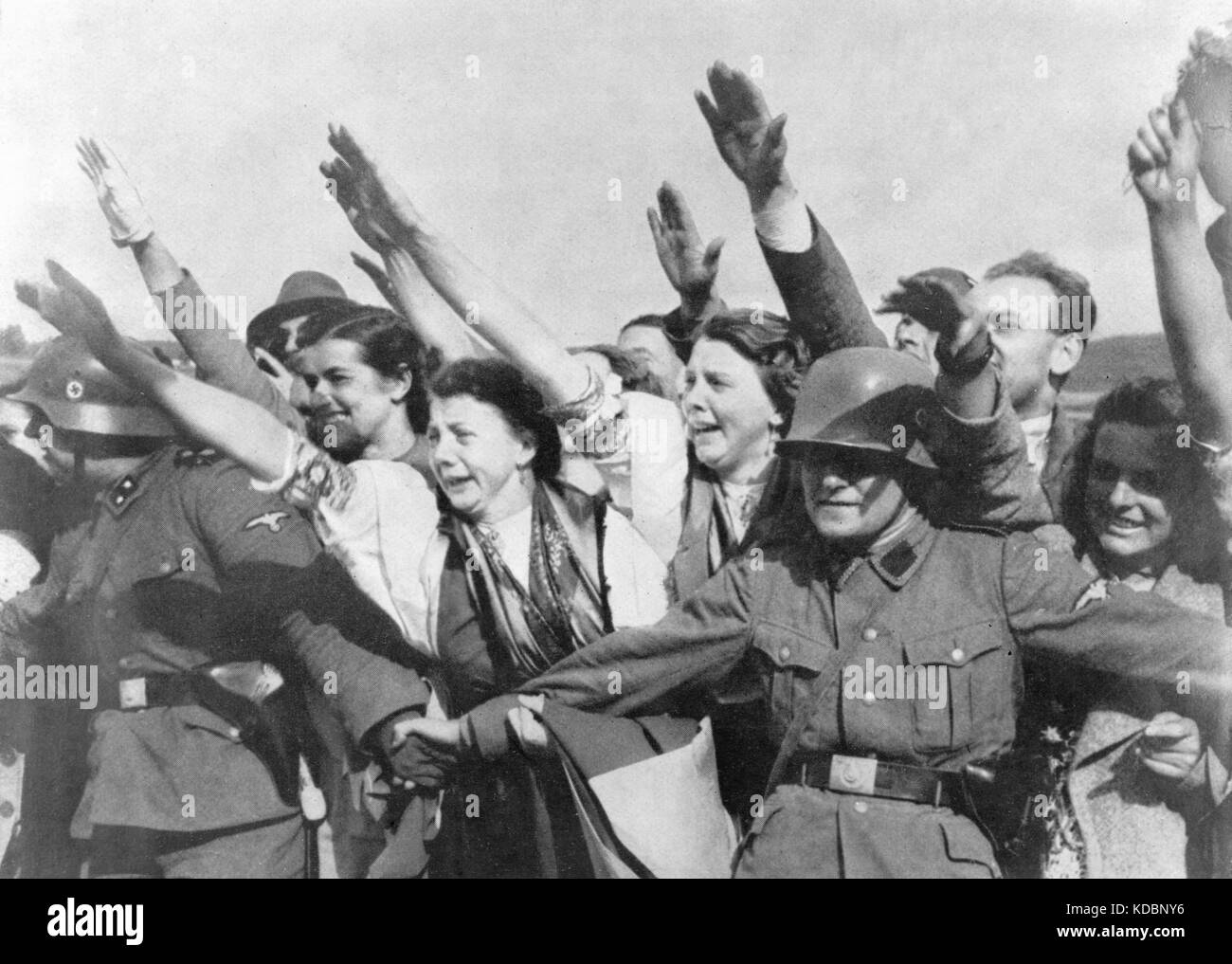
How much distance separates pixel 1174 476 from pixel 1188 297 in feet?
1.95

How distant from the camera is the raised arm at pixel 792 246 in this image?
15.2 feet

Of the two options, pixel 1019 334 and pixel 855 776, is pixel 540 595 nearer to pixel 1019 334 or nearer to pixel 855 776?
pixel 855 776

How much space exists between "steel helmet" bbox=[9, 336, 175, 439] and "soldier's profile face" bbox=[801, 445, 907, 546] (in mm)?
2174

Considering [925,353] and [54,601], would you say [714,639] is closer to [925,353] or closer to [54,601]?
[925,353]

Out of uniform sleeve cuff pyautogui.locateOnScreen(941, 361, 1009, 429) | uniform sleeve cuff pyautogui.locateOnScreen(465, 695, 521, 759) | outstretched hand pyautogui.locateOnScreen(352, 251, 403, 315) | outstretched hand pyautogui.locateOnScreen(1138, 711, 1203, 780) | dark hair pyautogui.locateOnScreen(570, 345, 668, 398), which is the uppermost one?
outstretched hand pyautogui.locateOnScreen(352, 251, 403, 315)

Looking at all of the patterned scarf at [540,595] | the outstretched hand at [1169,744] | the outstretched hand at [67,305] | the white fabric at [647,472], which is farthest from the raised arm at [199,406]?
the outstretched hand at [1169,744]

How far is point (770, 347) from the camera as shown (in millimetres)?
4656

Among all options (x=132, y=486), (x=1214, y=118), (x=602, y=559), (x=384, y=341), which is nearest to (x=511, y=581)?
(x=602, y=559)

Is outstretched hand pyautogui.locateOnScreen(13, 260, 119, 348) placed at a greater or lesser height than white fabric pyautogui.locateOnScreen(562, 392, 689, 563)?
greater

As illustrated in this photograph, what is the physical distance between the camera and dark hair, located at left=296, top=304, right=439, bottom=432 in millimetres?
4754

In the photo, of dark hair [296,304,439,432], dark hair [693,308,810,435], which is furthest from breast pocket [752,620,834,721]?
dark hair [296,304,439,432]

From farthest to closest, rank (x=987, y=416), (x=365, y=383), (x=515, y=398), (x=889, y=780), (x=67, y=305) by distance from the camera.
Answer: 1. (x=67, y=305)
2. (x=365, y=383)
3. (x=515, y=398)
4. (x=987, y=416)
5. (x=889, y=780)

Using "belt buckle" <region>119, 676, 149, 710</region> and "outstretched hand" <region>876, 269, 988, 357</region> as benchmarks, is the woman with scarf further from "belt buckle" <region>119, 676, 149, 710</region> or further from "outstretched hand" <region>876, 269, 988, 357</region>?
"outstretched hand" <region>876, 269, 988, 357</region>

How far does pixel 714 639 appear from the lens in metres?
4.55
